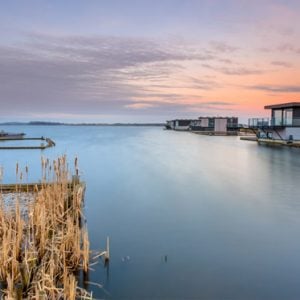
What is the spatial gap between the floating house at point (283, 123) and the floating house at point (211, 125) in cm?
1262

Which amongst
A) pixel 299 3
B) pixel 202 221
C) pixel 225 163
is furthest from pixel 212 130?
pixel 202 221

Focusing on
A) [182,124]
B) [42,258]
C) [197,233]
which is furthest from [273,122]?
[182,124]

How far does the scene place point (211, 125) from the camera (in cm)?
6844

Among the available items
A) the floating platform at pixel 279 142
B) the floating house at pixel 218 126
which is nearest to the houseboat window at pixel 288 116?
the floating platform at pixel 279 142

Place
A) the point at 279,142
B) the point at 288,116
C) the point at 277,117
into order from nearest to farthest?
the point at 288,116, the point at 279,142, the point at 277,117

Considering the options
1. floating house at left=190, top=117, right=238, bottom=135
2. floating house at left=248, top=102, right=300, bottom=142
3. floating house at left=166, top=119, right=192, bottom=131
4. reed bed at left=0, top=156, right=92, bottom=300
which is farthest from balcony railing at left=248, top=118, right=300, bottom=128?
floating house at left=166, top=119, right=192, bottom=131

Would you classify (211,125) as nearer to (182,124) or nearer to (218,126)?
(218,126)

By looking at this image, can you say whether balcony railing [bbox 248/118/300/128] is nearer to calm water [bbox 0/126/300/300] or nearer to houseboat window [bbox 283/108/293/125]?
houseboat window [bbox 283/108/293/125]

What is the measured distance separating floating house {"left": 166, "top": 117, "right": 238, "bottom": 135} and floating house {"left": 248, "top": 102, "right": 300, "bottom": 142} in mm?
12621

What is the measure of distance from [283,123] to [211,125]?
36580 mm

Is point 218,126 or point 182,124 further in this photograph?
point 182,124

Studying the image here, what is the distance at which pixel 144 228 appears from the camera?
8.82 m

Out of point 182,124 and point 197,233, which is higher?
point 182,124

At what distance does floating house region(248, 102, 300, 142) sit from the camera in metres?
30.8
